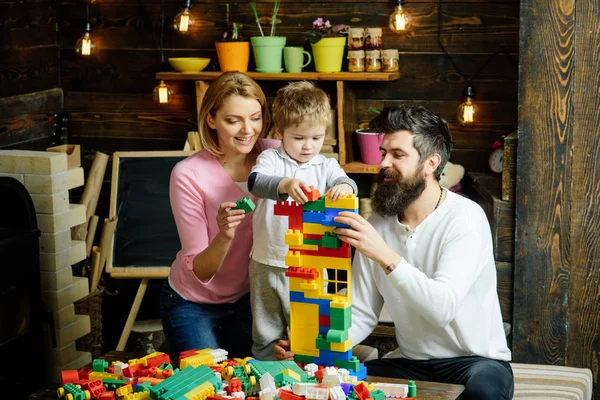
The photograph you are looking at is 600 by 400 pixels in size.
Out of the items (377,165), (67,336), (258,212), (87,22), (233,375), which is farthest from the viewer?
(87,22)

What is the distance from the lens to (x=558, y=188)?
3.24 m

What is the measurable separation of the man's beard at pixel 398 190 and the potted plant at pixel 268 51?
65.6 inches

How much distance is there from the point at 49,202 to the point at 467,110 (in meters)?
1.90

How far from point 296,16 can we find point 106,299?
1.87 metres

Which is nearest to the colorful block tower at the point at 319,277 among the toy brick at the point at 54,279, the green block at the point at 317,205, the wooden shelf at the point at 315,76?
the green block at the point at 317,205

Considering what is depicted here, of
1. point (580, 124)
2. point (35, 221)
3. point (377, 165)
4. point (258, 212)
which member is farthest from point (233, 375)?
point (377, 165)

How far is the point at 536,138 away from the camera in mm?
3232

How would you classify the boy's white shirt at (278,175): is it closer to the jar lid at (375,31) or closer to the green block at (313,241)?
the green block at (313,241)

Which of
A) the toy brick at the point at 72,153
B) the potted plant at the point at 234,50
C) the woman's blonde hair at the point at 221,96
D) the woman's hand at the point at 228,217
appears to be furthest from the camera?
the potted plant at the point at 234,50

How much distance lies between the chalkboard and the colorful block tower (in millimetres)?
2041

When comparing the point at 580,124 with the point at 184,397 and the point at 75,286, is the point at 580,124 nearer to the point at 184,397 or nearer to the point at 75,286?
the point at 184,397

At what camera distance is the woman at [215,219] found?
265 cm

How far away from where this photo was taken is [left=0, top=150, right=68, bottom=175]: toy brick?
3451mm

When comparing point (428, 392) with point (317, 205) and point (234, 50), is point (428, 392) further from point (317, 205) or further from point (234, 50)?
point (234, 50)
